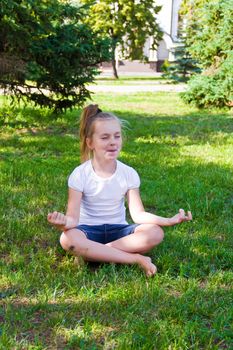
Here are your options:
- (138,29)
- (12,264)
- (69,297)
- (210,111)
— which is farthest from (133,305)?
(138,29)

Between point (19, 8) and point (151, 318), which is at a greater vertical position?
point (19, 8)

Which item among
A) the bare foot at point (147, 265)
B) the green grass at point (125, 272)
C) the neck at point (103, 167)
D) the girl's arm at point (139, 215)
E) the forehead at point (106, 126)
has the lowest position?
the green grass at point (125, 272)

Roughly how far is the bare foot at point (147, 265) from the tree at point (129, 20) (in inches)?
1128

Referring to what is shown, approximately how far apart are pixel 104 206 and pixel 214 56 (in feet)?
35.0

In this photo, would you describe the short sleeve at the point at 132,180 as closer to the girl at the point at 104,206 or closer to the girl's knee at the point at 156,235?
the girl at the point at 104,206

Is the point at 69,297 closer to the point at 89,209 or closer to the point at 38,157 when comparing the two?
the point at 89,209

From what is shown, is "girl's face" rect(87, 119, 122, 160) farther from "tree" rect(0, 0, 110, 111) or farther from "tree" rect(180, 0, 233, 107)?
"tree" rect(180, 0, 233, 107)

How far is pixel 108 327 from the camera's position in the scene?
2533mm

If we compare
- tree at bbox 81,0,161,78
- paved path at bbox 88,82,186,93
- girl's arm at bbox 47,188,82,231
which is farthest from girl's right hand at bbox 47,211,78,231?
tree at bbox 81,0,161,78

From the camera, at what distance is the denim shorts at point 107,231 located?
3.50 meters

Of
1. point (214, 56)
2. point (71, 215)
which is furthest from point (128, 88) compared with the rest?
point (71, 215)

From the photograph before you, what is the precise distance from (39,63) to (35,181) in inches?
147

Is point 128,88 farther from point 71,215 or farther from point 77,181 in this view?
point 71,215

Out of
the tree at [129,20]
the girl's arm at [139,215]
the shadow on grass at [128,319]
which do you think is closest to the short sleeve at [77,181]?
the girl's arm at [139,215]
